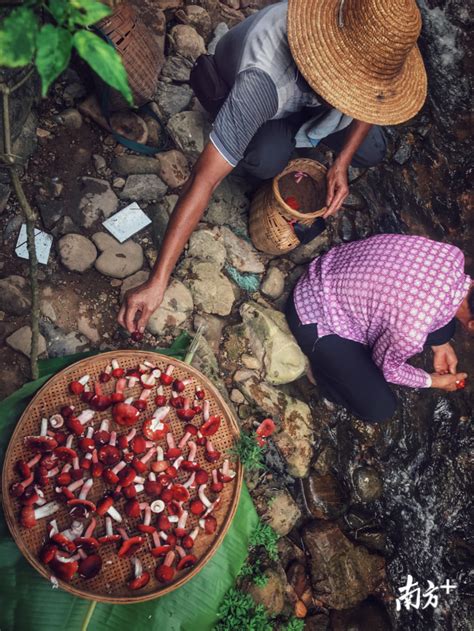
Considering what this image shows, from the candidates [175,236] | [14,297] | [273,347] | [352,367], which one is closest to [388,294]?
[352,367]

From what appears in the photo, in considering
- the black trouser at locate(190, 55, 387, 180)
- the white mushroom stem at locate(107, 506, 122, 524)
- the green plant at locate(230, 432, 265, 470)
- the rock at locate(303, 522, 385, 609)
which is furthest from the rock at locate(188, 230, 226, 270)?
the rock at locate(303, 522, 385, 609)

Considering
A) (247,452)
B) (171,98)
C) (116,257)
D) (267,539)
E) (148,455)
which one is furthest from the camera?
(171,98)

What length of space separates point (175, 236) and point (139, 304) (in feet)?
1.38

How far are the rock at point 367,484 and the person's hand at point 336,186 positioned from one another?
199 centimetres

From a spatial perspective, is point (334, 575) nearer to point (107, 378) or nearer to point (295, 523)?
point (295, 523)

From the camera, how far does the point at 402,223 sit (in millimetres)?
3982

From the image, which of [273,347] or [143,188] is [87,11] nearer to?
[143,188]

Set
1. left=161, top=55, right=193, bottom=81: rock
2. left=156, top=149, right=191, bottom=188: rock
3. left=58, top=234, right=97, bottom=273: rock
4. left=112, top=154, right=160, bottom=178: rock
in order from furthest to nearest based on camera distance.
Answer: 1. left=161, top=55, right=193, bottom=81: rock
2. left=156, top=149, right=191, bottom=188: rock
3. left=112, top=154, right=160, bottom=178: rock
4. left=58, top=234, right=97, bottom=273: rock

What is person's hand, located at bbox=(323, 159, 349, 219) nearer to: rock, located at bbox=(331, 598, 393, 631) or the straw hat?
the straw hat

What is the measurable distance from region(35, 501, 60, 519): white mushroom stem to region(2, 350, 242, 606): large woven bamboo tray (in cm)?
3

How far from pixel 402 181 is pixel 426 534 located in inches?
111

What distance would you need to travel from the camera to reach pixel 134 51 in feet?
10.4

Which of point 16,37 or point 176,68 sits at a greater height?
point 16,37

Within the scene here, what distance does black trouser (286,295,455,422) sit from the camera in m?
3.24
